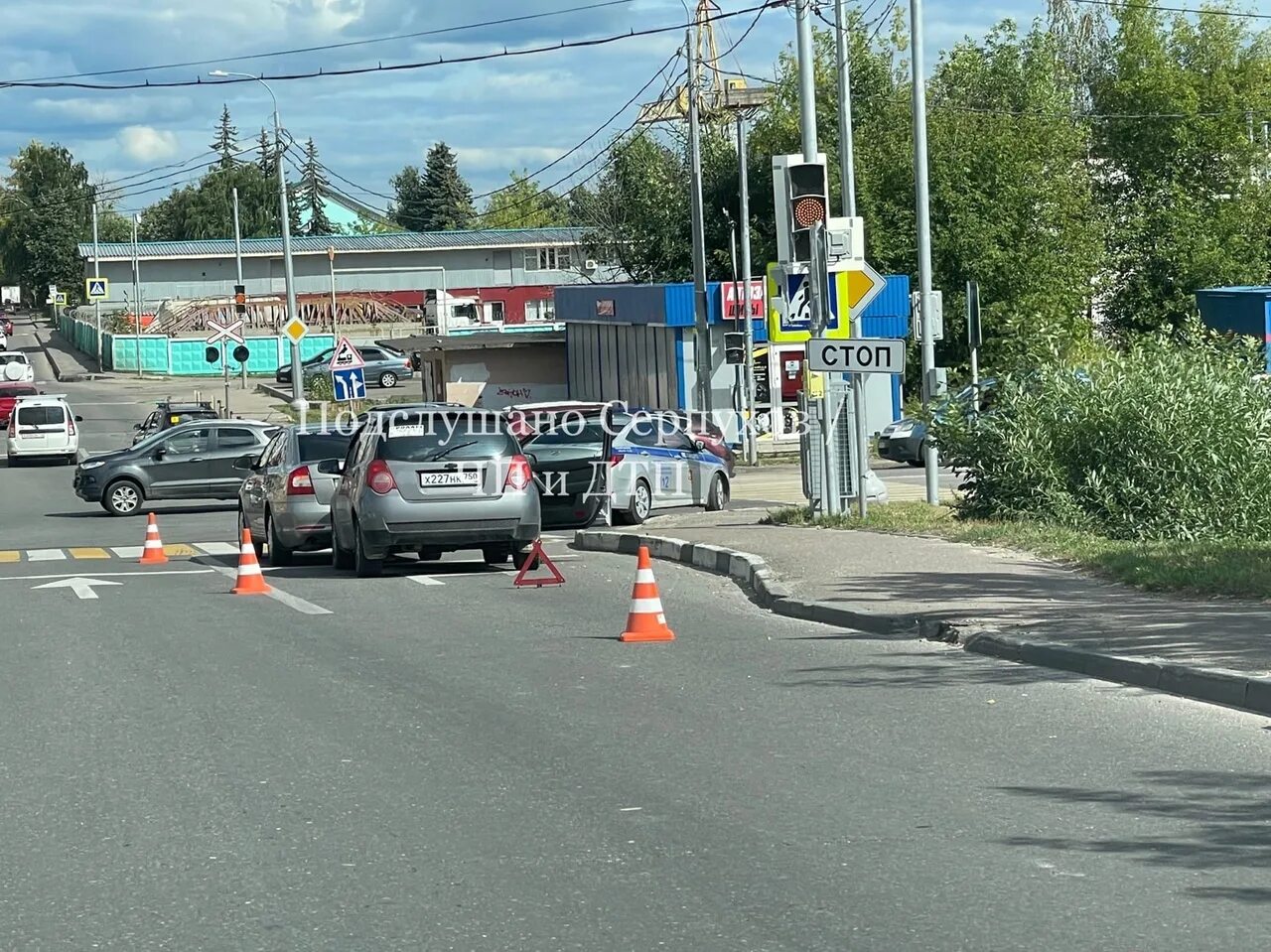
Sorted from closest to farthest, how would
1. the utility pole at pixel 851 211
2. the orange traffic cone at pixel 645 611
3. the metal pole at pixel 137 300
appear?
the orange traffic cone at pixel 645 611 < the utility pole at pixel 851 211 < the metal pole at pixel 137 300

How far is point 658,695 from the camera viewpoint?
1005 centimetres

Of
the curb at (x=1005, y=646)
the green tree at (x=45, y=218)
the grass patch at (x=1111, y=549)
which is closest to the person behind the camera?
the curb at (x=1005, y=646)

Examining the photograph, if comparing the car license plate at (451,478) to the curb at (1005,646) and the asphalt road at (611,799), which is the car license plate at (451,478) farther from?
the asphalt road at (611,799)

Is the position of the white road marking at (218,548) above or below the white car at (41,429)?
below

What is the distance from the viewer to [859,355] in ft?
60.0

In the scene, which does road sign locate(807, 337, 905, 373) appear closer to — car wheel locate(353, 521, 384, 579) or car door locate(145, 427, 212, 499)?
car wheel locate(353, 521, 384, 579)

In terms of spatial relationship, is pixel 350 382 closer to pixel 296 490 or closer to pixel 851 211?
pixel 851 211

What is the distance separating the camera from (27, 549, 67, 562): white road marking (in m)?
22.9

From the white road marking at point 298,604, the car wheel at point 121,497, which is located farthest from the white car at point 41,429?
the white road marking at point 298,604

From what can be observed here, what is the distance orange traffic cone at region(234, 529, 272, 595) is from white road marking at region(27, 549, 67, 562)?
6.59m

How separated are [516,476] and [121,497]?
16601 millimetres

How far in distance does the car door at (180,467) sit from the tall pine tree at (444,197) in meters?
118

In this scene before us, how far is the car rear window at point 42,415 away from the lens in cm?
4622

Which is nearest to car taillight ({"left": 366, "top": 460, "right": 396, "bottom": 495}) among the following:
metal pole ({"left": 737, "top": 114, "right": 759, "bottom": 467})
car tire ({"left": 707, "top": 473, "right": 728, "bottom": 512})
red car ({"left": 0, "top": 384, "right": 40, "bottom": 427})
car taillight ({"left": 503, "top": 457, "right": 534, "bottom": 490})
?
car taillight ({"left": 503, "top": 457, "right": 534, "bottom": 490})
